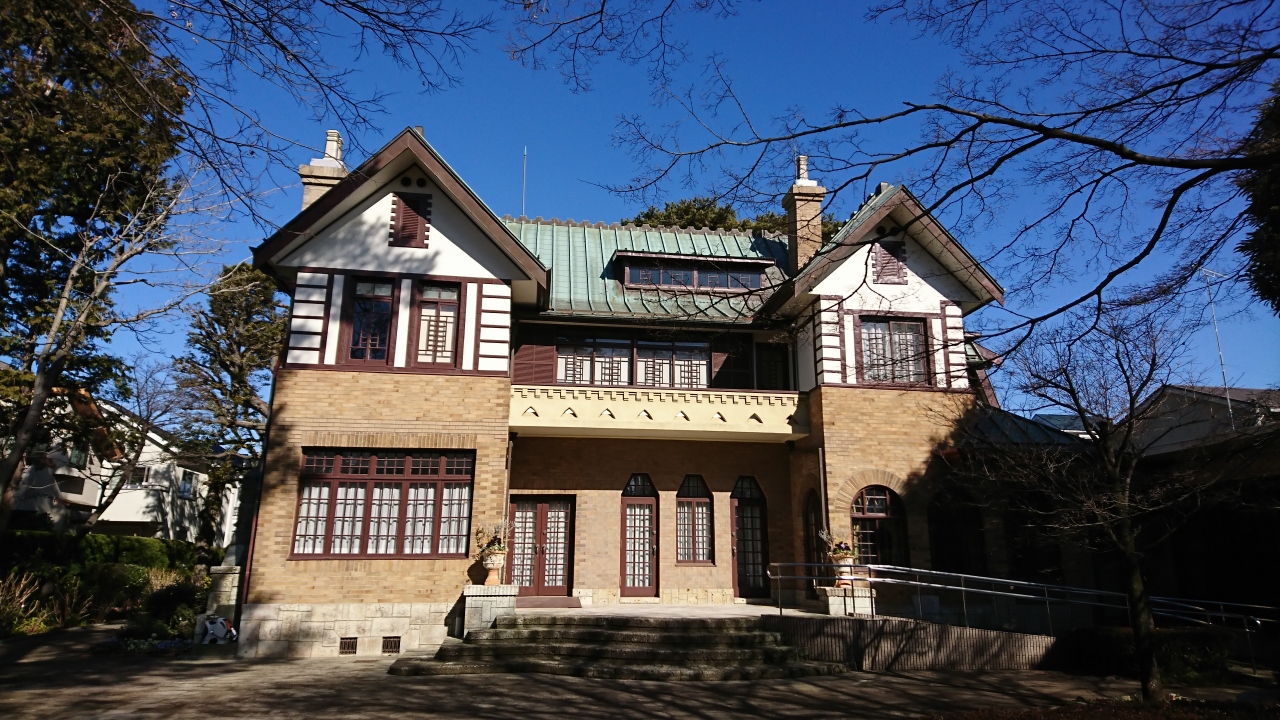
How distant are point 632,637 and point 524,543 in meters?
5.57

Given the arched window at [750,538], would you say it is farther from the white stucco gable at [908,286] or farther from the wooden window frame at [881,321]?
Answer: the white stucco gable at [908,286]

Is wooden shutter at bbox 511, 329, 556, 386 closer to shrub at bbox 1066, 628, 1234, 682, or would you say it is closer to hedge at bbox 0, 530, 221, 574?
shrub at bbox 1066, 628, 1234, 682

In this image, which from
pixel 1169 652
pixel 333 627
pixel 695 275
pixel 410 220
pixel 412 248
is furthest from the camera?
pixel 695 275

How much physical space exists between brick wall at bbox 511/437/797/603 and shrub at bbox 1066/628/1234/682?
678cm

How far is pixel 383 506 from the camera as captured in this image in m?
15.6

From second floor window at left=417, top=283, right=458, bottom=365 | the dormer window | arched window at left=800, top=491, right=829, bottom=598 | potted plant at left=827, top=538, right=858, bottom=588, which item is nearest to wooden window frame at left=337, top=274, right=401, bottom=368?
second floor window at left=417, top=283, right=458, bottom=365

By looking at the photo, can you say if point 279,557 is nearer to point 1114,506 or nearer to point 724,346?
point 724,346

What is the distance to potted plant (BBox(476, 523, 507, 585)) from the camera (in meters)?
14.8

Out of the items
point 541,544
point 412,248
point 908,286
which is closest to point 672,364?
point 541,544

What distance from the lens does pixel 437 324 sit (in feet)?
54.3

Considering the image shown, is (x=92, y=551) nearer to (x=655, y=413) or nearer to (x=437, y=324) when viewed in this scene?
(x=437, y=324)

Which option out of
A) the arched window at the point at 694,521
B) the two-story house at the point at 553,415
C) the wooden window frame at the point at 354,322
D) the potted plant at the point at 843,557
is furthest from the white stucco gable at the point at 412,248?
the potted plant at the point at 843,557

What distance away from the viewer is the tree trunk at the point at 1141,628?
10773 millimetres

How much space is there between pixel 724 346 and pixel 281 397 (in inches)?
397
